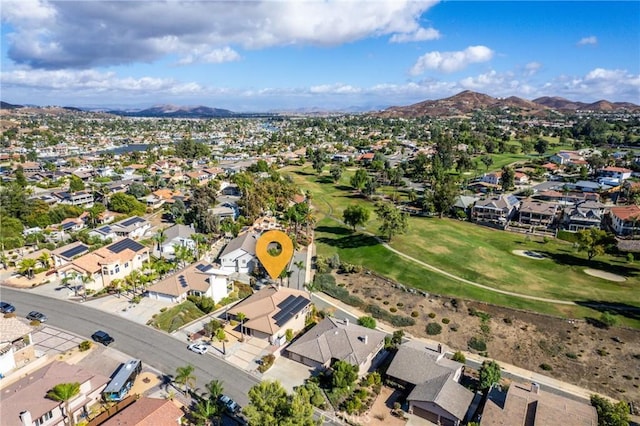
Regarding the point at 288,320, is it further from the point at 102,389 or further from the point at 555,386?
the point at 555,386

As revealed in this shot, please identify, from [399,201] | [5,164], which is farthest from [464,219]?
[5,164]

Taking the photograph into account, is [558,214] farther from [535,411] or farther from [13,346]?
[13,346]

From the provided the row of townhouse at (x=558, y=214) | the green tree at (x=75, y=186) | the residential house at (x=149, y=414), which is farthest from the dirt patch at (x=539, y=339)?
the green tree at (x=75, y=186)

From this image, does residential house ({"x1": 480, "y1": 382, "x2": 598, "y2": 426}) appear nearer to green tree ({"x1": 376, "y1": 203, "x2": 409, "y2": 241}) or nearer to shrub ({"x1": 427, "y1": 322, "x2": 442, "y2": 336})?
shrub ({"x1": 427, "y1": 322, "x2": 442, "y2": 336})

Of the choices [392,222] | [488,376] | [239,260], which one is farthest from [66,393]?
[392,222]

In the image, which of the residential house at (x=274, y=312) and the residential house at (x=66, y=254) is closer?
the residential house at (x=274, y=312)

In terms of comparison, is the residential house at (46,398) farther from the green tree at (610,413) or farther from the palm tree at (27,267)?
the green tree at (610,413)

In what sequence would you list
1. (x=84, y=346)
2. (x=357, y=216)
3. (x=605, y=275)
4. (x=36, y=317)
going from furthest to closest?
(x=357, y=216) < (x=605, y=275) < (x=36, y=317) < (x=84, y=346)
